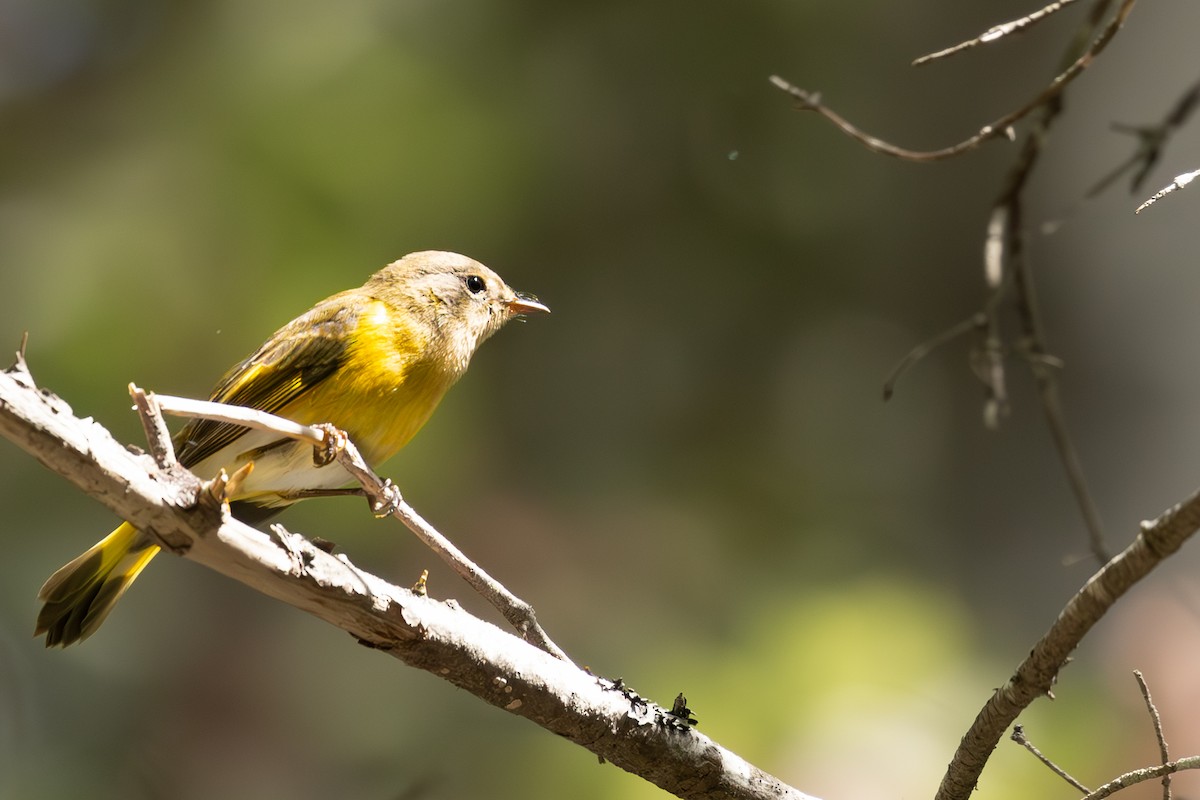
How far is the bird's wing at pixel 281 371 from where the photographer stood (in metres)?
2.34

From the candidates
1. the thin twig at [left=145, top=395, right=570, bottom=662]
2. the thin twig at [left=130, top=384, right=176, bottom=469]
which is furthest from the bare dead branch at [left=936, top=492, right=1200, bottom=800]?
the thin twig at [left=130, top=384, right=176, bottom=469]

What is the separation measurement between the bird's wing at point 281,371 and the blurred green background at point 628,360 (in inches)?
43.9

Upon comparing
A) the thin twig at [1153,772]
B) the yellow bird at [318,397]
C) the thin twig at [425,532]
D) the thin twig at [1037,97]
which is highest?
the thin twig at [1037,97]

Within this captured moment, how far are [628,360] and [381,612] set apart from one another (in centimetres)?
328

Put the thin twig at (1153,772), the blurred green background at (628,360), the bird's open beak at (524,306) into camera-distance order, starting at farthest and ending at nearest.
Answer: the blurred green background at (628,360), the bird's open beak at (524,306), the thin twig at (1153,772)

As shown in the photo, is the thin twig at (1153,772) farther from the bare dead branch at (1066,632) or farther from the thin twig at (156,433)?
the thin twig at (156,433)

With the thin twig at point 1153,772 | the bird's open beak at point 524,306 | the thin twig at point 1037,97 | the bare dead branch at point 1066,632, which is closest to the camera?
the bare dead branch at point 1066,632

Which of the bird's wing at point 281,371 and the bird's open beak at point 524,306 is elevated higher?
the bird's open beak at point 524,306

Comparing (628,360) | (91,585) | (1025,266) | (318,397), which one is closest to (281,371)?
(318,397)

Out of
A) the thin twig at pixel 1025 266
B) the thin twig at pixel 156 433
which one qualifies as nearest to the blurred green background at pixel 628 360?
the thin twig at pixel 1025 266

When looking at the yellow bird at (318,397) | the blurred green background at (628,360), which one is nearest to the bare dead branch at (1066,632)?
the yellow bird at (318,397)

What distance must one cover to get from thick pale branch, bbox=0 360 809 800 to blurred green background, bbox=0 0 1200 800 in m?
1.69

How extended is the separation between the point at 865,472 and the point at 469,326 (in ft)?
7.95

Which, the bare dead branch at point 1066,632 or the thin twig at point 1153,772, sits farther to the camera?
the thin twig at point 1153,772
